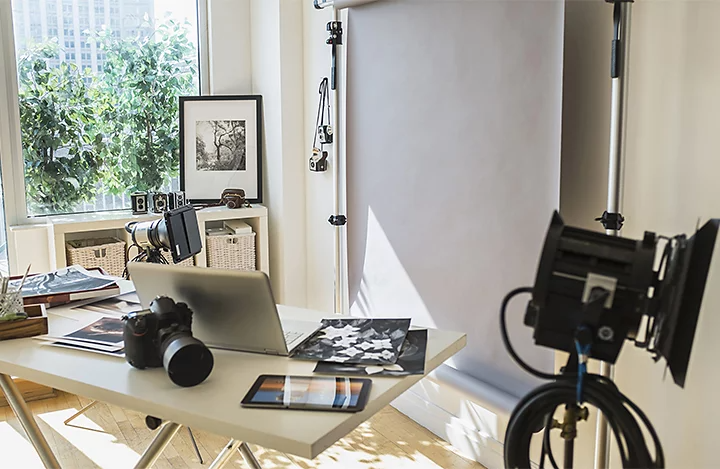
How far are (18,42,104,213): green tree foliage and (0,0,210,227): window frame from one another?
0.04 meters

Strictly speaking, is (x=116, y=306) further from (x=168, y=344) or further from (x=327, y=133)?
(x=327, y=133)

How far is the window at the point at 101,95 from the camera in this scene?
349 cm

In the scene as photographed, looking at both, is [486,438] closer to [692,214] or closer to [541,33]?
[692,214]

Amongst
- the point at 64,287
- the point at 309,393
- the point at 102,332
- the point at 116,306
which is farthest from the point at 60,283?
the point at 309,393

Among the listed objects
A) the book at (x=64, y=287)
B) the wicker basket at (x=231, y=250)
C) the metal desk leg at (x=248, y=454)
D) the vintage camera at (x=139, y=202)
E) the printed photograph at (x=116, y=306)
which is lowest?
the metal desk leg at (x=248, y=454)

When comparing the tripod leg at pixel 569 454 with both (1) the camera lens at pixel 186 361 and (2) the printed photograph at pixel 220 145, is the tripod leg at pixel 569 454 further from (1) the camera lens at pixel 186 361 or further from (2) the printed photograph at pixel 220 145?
(2) the printed photograph at pixel 220 145

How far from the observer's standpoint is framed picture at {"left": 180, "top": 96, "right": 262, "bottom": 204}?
3822 millimetres

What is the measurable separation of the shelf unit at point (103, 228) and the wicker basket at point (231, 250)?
1.7 inches

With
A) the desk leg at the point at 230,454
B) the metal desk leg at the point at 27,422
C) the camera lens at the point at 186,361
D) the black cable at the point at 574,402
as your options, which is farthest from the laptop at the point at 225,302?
the black cable at the point at 574,402

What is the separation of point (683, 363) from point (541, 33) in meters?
1.31

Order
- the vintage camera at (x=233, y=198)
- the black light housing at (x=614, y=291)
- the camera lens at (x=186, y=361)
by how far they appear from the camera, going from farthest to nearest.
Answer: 1. the vintage camera at (x=233, y=198)
2. the camera lens at (x=186, y=361)
3. the black light housing at (x=614, y=291)

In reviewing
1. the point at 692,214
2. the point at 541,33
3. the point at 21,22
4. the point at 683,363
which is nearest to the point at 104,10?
the point at 21,22

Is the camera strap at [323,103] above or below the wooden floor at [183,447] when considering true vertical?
above


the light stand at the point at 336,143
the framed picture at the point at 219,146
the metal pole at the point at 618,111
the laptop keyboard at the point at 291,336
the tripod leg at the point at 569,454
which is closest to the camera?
the tripod leg at the point at 569,454
